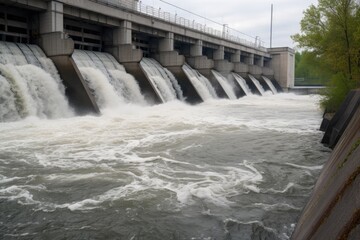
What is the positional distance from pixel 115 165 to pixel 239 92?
88.1 ft

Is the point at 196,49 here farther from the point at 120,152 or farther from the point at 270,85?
the point at 120,152

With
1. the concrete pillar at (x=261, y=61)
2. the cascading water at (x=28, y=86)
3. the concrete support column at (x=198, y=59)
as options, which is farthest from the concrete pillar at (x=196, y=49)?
the concrete pillar at (x=261, y=61)

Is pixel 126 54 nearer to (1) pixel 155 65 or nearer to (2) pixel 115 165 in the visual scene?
(1) pixel 155 65

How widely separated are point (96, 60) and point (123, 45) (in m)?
2.52

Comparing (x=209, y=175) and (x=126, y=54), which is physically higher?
(x=126, y=54)

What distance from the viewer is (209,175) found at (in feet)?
21.7

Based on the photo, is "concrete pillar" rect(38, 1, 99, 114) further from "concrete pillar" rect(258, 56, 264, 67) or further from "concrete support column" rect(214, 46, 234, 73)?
"concrete pillar" rect(258, 56, 264, 67)

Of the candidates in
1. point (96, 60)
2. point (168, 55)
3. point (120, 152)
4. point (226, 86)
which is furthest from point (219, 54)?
point (120, 152)

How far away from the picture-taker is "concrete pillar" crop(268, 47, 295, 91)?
48.7m

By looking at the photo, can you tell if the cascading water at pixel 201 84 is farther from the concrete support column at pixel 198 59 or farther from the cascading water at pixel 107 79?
the cascading water at pixel 107 79

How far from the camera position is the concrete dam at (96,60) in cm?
1436

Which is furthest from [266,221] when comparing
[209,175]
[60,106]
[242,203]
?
[60,106]

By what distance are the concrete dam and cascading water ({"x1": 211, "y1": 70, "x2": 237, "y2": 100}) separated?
14 centimetres

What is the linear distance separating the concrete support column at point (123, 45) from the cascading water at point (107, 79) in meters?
0.53
